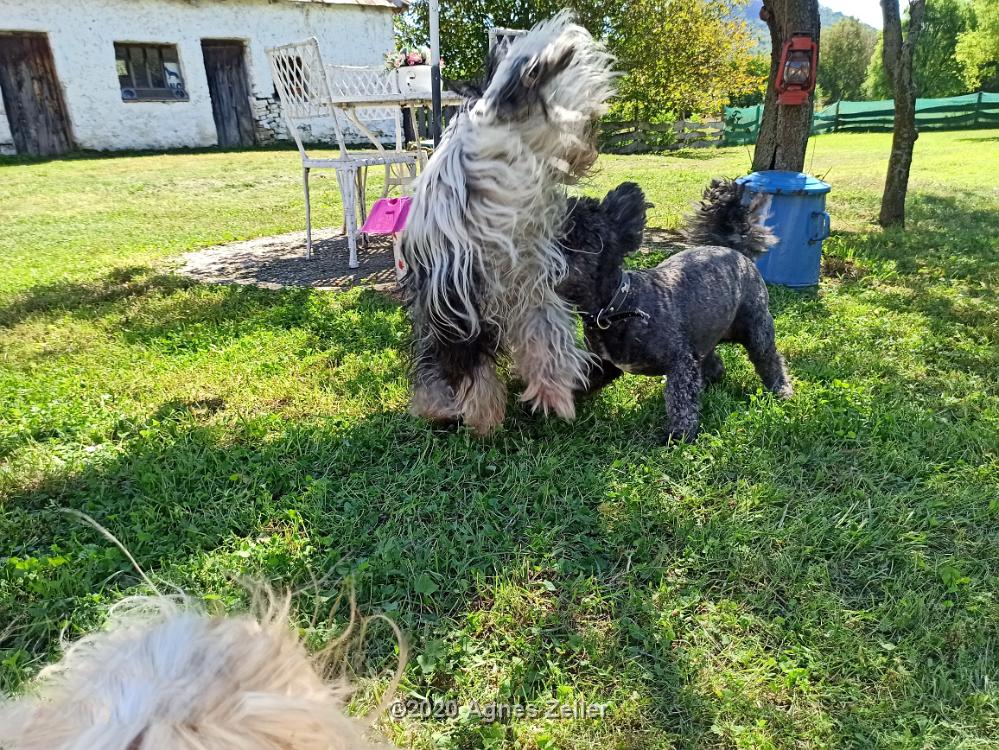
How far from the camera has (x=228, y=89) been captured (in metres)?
17.9

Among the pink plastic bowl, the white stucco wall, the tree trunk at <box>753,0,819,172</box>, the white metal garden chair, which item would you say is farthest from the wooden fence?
the pink plastic bowl

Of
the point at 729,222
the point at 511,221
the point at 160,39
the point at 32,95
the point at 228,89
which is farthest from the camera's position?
the point at 228,89

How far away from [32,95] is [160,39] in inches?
127

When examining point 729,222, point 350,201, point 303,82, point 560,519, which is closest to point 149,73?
point 303,82

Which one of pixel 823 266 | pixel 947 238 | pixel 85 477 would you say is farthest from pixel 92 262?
pixel 947 238

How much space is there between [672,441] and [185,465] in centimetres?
211

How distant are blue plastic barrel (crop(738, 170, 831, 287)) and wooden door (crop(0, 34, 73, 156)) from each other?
55.5ft

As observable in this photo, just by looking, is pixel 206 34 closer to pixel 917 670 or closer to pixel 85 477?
pixel 85 477

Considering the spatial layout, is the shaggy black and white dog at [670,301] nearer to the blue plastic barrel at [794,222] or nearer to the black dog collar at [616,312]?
the black dog collar at [616,312]

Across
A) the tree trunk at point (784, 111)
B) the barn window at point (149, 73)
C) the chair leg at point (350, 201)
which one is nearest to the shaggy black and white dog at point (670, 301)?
the tree trunk at point (784, 111)

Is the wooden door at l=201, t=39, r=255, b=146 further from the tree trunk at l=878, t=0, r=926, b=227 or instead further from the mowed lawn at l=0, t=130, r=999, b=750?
the tree trunk at l=878, t=0, r=926, b=227

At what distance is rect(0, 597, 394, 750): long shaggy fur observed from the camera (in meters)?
0.81

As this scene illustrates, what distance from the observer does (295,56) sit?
6148 mm

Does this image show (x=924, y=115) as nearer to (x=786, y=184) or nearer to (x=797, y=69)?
(x=797, y=69)
